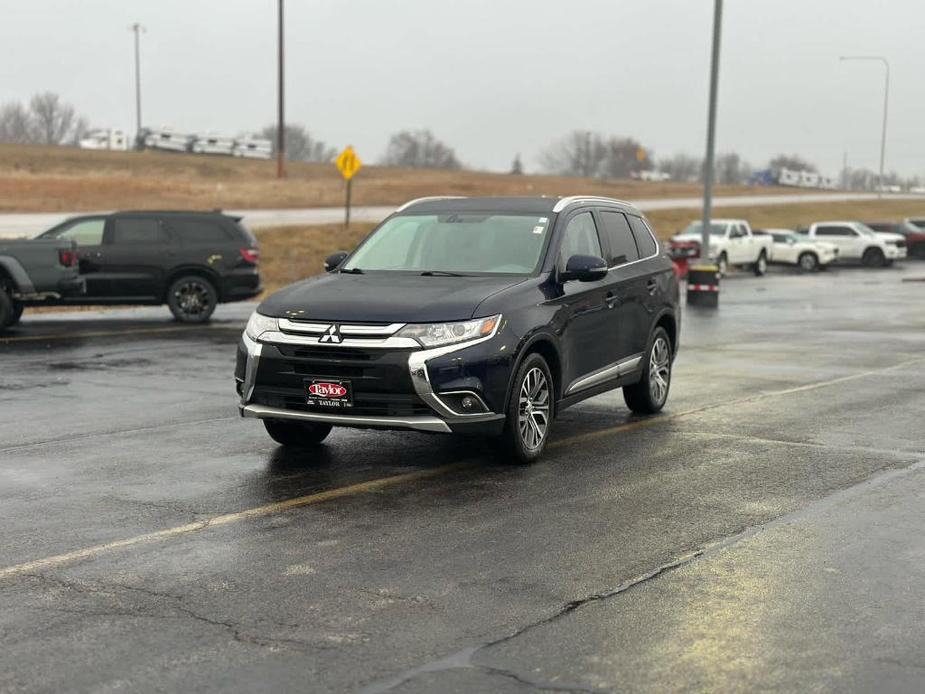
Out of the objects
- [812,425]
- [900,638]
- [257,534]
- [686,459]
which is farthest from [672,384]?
[900,638]

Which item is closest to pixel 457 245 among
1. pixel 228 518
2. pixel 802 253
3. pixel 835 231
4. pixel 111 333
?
pixel 228 518

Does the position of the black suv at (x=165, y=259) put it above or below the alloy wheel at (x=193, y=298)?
above

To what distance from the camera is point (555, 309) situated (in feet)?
29.6

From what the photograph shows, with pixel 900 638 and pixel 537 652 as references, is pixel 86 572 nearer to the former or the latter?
pixel 537 652

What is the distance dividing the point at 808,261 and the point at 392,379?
1612 inches

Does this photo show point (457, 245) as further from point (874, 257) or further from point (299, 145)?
point (299, 145)

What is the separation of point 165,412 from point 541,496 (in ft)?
15.4

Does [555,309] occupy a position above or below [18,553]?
above

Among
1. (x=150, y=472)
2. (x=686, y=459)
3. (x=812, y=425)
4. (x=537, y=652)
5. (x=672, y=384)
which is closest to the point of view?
(x=537, y=652)

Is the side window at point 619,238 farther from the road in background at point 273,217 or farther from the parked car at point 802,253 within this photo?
the parked car at point 802,253

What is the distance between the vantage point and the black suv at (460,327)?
26.3 ft

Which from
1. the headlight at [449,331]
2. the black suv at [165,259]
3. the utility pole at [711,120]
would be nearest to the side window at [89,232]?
the black suv at [165,259]

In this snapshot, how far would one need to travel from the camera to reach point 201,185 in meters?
66.9

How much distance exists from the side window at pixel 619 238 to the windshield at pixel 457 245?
1041 mm
